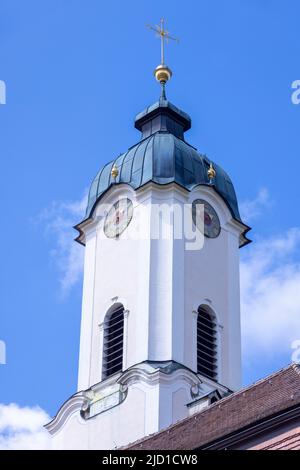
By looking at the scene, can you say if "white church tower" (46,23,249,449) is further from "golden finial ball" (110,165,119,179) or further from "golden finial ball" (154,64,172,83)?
"golden finial ball" (154,64,172,83)

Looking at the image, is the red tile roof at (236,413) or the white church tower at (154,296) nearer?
the red tile roof at (236,413)

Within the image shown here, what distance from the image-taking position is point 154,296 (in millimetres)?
47875

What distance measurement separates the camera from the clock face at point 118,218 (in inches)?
1977

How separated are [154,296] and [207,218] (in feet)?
14.0

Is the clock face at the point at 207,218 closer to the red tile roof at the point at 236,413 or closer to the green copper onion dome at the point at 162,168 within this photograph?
the green copper onion dome at the point at 162,168

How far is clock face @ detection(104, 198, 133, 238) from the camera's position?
50219 mm

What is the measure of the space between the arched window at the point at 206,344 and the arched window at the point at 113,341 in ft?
8.75

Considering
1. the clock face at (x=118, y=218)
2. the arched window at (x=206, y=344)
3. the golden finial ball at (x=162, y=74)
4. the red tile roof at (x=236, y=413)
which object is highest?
the golden finial ball at (x=162, y=74)

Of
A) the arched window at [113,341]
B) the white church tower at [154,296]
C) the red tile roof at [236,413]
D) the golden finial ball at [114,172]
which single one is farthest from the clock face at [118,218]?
the red tile roof at [236,413]

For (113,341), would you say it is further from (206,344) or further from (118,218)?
(118,218)

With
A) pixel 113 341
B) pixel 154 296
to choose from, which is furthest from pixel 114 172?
pixel 113 341

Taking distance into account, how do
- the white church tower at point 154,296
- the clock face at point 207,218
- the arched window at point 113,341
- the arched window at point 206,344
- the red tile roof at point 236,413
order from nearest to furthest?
the red tile roof at point 236,413
the white church tower at point 154,296
the arched window at point 206,344
the arched window at point 113,341
the clock face at point 207,218

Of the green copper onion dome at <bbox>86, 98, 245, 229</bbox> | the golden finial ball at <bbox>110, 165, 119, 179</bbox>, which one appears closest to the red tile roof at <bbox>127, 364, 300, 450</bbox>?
the green copper onion dome at <bbox>86, 98, 245, 229</bbox>
